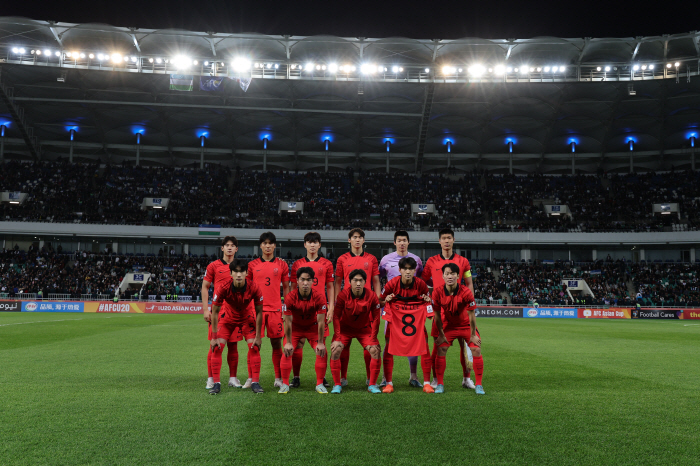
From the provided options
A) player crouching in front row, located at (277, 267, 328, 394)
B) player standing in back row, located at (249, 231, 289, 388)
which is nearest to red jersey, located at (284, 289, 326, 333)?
player crouching in front row, located at (277, 267, 328, 394)

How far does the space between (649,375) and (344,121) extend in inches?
1739

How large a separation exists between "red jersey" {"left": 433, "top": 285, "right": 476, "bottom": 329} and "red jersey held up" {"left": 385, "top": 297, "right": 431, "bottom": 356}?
0.20 meters

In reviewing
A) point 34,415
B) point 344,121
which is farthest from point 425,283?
point 344,121

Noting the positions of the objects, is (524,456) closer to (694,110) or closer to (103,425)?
(103,425)

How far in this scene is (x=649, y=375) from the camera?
9.55m

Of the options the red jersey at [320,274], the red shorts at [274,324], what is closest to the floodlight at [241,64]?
the red jersey at [320,274]

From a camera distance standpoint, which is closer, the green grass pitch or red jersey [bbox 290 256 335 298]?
the green grass pitch

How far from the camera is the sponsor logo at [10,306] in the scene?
3275 cm

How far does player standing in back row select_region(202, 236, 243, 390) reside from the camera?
7973 mm

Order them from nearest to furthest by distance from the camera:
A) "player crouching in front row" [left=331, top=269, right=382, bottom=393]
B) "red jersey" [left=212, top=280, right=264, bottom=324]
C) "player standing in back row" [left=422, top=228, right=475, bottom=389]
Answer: "player crouching in front row" [left=331, top=269, right=382, bottom=393], "red jersey" [left=212, top=280, right=264, bottom=324], "player standing in back row" [left=422, top=228, right=475, bottom=389]

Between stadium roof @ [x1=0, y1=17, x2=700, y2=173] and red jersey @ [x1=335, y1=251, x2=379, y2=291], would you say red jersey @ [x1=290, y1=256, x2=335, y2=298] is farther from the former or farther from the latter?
stadium roof @ [x1=0, y1=17, x2=700, y2=173]

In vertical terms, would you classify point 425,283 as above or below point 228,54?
below

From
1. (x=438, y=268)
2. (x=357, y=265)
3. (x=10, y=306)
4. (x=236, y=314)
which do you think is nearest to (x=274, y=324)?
(x=236, y=314)

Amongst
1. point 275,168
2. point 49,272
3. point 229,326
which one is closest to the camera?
point 229,326
